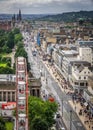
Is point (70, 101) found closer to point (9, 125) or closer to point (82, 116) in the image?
point (82, 116)

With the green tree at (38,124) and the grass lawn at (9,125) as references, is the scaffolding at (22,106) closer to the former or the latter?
the green tree at (38,124)

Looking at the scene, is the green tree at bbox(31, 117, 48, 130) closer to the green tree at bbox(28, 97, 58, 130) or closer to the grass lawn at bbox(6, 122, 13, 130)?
the green tree at bbox(28, 97, 58, 130)

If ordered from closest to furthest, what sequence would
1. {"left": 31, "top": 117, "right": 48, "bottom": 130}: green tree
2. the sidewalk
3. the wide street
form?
{"left": 31, "top": 117, "right": 48, "bottom": 130}: green tree → the sidewalk → the wide street

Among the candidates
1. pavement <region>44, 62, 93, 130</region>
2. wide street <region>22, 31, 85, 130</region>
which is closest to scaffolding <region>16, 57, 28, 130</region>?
wide street <region>22, 31, 85, 130</region>

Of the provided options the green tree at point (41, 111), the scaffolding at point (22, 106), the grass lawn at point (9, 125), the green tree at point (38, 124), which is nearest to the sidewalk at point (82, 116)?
the green tree at point (41, 111)

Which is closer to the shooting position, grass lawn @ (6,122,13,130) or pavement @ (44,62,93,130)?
grass lawn @ (6,122,13,130)

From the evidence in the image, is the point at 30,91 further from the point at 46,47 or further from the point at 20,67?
the point at 46,47

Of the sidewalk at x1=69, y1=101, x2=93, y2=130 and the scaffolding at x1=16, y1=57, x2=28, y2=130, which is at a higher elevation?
the scaffolding at x1=16, y1=57, x2=28, y2=130

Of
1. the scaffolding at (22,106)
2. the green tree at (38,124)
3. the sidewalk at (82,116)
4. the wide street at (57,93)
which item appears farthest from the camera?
the wide street at (57,93)

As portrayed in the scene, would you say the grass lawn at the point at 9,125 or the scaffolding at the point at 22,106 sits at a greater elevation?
the scaffolding at the point at 22,106
